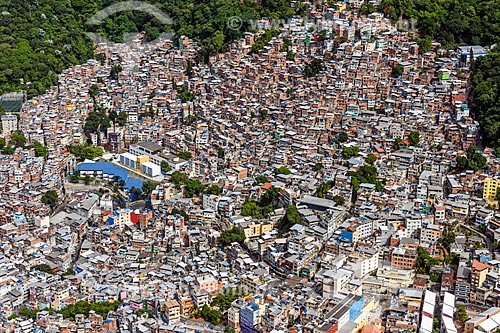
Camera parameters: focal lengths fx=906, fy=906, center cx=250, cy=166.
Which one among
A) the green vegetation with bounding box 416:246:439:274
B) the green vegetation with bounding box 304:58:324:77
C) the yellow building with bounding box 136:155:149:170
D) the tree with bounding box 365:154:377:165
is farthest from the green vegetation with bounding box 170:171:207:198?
the green vegetation with bounding box 304:58:324:77

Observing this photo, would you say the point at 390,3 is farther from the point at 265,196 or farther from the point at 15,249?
the point at 15,249

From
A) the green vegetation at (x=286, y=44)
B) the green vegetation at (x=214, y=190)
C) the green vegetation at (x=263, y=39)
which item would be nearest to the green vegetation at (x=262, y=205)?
the green vegetation at (x=214, y=190)

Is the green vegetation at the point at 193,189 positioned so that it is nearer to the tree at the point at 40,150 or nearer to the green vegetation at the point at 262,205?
the green vegetation at the point at 262,205

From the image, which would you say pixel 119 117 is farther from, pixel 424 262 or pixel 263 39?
pixel 424 262

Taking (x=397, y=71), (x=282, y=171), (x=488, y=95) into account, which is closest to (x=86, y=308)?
(x=282, y=171)

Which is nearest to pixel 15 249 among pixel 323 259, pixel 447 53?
pixel 323 259

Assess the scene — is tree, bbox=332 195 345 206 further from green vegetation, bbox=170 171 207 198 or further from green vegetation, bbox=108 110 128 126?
green vegetation, bbox=108 110 128 126
